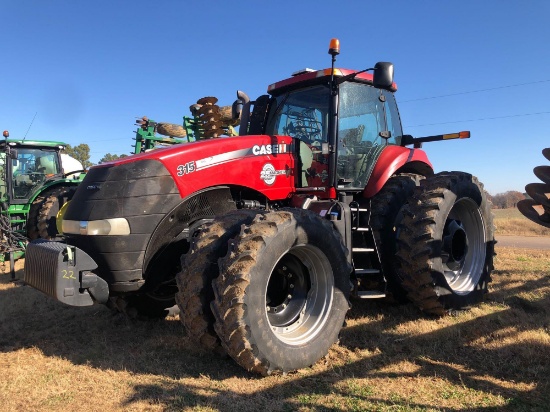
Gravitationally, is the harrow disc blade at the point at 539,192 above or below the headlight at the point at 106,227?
above

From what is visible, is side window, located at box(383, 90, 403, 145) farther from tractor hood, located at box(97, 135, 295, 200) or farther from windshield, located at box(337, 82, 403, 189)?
tractor hood, located at box(97, 135, 295, 200)

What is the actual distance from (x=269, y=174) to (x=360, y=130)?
1340 millimetres

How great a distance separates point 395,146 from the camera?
5391 millimetres

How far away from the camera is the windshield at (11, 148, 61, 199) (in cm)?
1028

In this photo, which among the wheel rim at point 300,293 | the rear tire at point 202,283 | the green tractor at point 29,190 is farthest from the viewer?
the green tractor at point 29,190

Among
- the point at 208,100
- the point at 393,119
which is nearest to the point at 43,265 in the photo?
the point at 393,119

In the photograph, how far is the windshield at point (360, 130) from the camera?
4.84 meters

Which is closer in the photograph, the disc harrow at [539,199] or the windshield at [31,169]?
the disc harrow at [539,199]

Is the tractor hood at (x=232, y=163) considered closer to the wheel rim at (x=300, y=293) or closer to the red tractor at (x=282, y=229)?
the red tractor at (x=282, y=229)

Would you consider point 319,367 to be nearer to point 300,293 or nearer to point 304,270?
point 300,293

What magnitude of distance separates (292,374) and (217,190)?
1.69 metres

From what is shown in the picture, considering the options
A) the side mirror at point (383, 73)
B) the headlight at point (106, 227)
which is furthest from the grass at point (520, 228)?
the headlight at point (106, 227)

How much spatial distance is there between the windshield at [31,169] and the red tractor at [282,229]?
7.08 meters

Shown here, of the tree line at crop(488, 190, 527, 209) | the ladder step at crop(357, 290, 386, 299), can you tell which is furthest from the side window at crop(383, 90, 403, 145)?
the tree line at crop(488, 190, 527, 209)
